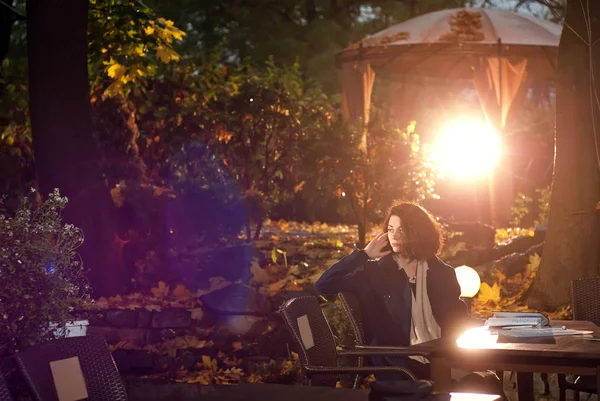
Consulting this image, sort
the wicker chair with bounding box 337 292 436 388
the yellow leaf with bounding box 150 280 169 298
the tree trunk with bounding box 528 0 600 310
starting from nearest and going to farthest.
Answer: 1. the wicker chair with bounding box 337 292 436 388
2. the tree trunk with bounding box 528 0 600 310
3. the yellow leaf with bounding box 150 280 169 298

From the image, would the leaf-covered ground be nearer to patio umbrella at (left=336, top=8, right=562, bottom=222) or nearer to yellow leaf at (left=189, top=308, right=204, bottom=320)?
yellow leaf at (left=189, top=308, right=204, bottom=320)

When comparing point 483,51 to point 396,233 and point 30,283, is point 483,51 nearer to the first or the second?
point 396,233

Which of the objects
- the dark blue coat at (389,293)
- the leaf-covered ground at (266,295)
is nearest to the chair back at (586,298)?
the dark blue coat at (389,293)

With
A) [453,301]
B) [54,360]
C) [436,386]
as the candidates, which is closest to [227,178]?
[453,301]

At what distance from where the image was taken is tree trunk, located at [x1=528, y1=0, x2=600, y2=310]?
1028 centimetres

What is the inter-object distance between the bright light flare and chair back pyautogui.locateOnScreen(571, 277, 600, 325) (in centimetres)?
1132

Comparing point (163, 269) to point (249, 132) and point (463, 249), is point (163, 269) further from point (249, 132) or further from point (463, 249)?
point (463, 249)

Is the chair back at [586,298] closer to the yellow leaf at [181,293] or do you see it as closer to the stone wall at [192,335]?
the stone wall at [192,335]

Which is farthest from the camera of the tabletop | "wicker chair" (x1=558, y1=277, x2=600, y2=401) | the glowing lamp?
the glowing lamp

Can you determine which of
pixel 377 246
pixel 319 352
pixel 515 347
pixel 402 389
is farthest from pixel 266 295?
pixel 402 389

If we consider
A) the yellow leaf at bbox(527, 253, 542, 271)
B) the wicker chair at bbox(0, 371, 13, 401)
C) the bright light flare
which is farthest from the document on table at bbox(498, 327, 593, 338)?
the bright light flare

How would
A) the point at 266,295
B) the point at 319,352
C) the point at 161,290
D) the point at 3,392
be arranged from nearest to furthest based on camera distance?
the point at 3,392
the point at 319,352
the point at 266,295
the point at 161,290

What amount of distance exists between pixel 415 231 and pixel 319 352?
37.3 inches

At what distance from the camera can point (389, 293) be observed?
248 inches
